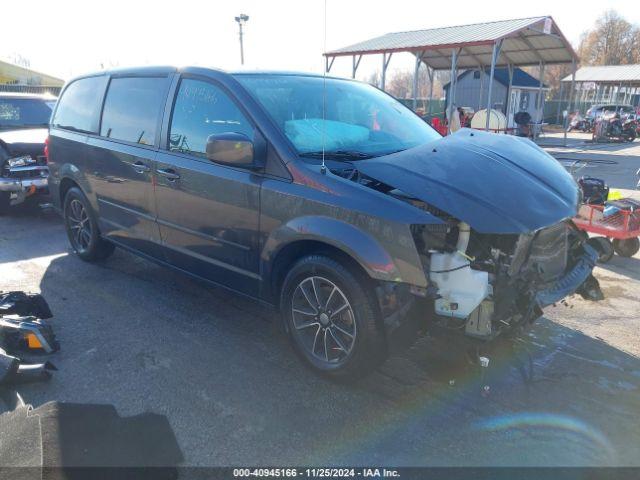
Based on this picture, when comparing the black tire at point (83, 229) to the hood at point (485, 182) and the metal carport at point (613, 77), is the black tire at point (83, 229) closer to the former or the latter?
the hood at point (485, 182)

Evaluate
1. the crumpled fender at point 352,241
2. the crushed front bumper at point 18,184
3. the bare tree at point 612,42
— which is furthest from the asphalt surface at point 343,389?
the bare tree at point 612,42

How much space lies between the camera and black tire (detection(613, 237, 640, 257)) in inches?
229

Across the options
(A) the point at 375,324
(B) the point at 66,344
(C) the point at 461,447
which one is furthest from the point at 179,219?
(C) the point at 461,447

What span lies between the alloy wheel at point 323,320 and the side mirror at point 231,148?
878 mm

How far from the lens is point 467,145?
3.53 m

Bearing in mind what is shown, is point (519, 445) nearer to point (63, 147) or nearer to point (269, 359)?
point (269, 359)

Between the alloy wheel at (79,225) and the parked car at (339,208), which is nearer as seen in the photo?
the parked car at (339,208)

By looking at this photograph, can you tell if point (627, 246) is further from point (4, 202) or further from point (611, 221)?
point (4, 202)

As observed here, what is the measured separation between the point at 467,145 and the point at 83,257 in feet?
13.8

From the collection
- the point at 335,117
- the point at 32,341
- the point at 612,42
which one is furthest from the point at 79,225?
the point at 612,42

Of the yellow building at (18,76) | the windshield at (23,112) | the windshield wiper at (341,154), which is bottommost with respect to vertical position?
the windshield wiper at (341,154)

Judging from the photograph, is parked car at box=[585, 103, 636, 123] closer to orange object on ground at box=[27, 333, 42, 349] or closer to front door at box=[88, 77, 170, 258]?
front door at box=[88, 77, 170, 258]

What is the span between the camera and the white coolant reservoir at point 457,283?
2.83 metres

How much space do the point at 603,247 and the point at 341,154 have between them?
11.7ft
